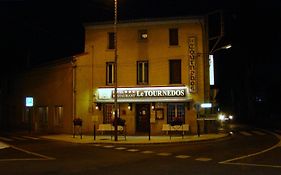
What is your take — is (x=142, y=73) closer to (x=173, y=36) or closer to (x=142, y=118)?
A: (x=142, y=118)

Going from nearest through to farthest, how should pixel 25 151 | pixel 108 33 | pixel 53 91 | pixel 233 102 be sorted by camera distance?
pixel 25 151 < pixel 108 33 < pixel 53 91 < pixel 233 102

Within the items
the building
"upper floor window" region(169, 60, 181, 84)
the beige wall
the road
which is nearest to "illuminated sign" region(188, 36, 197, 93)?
the building

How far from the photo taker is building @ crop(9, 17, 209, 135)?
1251 inches

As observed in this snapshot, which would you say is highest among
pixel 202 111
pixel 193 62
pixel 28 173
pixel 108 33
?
pixel 108 33

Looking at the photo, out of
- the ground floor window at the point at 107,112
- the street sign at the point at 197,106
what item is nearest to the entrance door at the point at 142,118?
the ground floor window at the point at 107,112

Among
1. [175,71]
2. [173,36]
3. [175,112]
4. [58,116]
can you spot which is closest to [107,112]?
[58,116]

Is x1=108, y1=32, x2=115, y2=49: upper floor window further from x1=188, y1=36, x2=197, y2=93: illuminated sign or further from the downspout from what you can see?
the downspout

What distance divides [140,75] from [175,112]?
385 cm

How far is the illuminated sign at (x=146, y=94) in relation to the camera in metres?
31.5

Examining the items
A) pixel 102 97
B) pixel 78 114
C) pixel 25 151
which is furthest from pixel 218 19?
pixel 25 151

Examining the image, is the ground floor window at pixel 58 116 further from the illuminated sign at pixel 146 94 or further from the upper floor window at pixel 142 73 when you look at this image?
the upper floor window at pixel 142 73

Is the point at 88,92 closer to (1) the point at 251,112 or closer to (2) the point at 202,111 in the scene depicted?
(2) the point at 202,111

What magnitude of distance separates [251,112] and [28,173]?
5457 centimetres

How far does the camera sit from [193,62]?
31.7 meters
